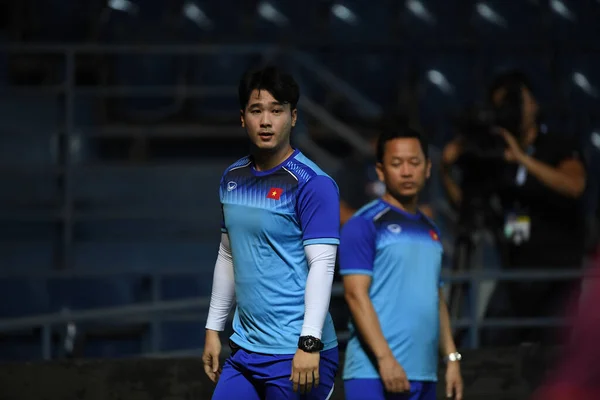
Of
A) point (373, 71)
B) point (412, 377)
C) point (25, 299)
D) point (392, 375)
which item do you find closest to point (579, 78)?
point (373, 71)

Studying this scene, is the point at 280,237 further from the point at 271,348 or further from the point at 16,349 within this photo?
the point at 16,349

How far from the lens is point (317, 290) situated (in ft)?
13.2

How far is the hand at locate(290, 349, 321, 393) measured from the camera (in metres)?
4.01

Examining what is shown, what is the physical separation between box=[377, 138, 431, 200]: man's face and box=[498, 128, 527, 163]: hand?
6.30 ft

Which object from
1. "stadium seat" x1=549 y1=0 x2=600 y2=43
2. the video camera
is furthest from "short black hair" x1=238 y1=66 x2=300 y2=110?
"stadium seat" x1=549 y1=0 x2=600 y2=43

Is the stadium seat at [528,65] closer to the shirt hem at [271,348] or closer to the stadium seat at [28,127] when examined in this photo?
the stadium seat at [28,127]

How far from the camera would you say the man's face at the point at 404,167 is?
5.12 meters

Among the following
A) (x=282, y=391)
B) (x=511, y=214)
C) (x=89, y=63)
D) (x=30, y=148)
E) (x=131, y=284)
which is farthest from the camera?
(x=89, y=63)

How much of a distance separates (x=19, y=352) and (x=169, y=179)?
6.36 ft

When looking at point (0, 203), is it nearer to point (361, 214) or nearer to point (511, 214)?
point (511, 214)

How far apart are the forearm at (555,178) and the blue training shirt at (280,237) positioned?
3099 mm

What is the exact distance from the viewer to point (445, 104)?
12.0m

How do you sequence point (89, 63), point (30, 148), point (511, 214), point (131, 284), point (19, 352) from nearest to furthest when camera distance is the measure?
point (511, 214) → point (19, 352) → point (131, 284) → point (30, 148) → point (89, 63)

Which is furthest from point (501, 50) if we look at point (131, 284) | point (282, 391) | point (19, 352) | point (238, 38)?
point (282, 391)
